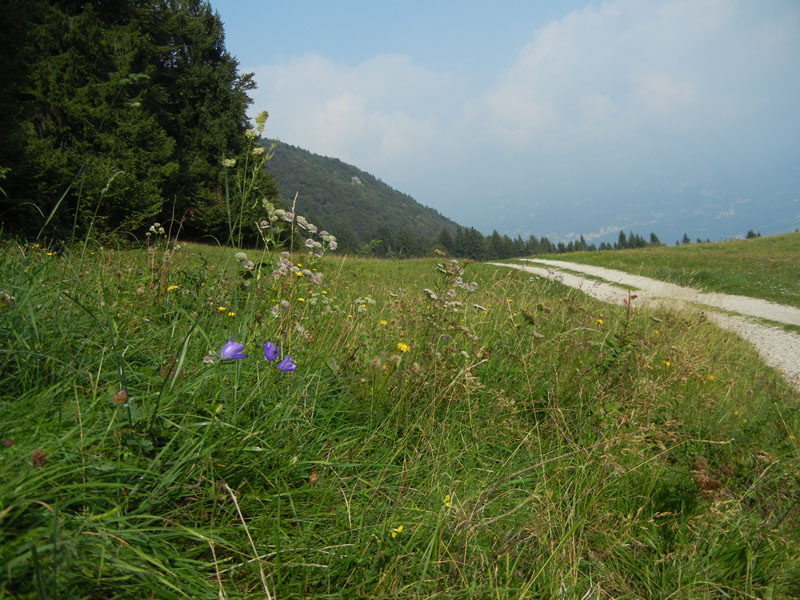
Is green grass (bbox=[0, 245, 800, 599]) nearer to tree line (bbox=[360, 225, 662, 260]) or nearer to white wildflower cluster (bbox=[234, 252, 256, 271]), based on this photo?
white wildflower cluster (bbox=[234, 252, 256, 271])

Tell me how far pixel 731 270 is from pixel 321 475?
770 inches

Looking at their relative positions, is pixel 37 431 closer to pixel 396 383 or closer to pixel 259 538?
pixel 259 538

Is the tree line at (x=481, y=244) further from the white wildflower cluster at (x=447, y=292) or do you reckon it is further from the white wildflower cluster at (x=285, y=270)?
the white wildflower cluster at (x=285, y=270)

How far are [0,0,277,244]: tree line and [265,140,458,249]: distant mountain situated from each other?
93.7m

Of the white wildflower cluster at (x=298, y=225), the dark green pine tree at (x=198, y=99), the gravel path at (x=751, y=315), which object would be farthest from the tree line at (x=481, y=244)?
the white wildflower cluster at (x=298, y=225)

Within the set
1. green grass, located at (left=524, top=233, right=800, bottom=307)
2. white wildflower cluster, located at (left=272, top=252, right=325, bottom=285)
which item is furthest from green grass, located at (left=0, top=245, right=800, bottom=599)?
green grass, located at (left=524, top=233, right=800, bottom=307)

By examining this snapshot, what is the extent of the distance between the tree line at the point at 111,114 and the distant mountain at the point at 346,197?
9366cm

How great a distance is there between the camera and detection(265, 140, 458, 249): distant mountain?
439 ft

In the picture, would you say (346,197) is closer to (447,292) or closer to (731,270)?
(731,270)

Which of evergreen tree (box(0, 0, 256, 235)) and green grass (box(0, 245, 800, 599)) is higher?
evergreen tree (box(0, 0, 256, 235))

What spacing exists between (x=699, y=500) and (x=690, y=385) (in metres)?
1.90

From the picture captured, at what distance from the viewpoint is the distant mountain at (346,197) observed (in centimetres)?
13375

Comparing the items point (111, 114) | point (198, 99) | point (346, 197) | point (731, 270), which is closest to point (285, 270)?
point (111, 114)

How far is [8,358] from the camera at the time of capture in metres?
1.34
